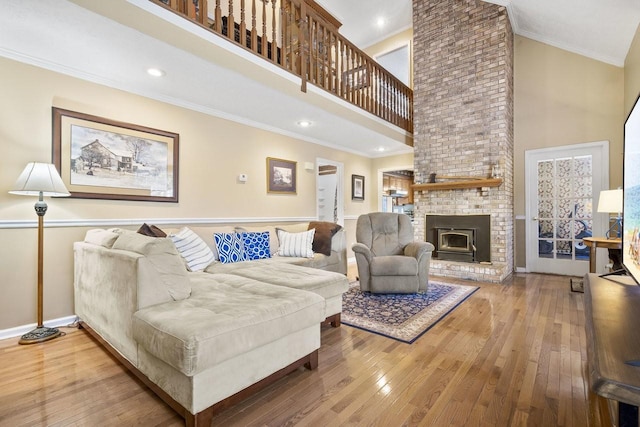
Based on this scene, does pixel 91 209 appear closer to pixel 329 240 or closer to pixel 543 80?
pixel 329 240

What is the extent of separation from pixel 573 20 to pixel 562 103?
113 centimetres

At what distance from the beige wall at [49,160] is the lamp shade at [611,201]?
13.3 feet

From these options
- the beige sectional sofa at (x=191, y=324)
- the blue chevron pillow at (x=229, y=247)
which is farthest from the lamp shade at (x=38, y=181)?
the blue chevron pillow at (x=229, y=247)

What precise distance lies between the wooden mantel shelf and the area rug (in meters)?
1.52

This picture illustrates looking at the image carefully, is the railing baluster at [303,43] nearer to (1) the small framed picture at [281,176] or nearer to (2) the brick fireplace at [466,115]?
(1) the small framed picture at [281,176]

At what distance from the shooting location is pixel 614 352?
29.9 inches

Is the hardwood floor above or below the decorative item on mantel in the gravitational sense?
below

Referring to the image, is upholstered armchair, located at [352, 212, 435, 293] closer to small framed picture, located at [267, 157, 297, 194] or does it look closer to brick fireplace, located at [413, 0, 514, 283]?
brick fireplace, located at [413, 0, 514, 283]

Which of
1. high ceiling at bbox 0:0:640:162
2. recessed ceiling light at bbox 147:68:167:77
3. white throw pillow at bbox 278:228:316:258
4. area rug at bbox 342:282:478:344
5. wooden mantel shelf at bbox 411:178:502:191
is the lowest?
area rug at bbox 342:282:478:344

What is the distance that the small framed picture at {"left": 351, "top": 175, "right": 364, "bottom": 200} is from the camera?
5.94 metres

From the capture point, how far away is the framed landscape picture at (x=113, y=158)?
262cm

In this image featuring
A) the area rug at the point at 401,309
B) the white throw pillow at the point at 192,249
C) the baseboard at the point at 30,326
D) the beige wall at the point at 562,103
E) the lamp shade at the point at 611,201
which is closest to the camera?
the baseboard at the point at 30,326

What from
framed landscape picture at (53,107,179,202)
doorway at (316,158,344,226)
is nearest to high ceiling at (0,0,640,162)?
framed landscape picture at (53,107,179,202)

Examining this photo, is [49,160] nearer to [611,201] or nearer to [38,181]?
[38,181]
